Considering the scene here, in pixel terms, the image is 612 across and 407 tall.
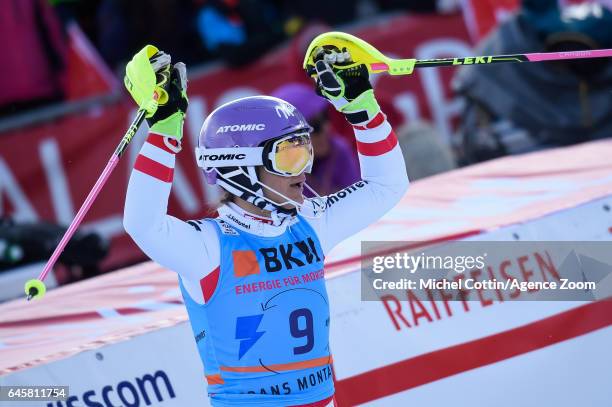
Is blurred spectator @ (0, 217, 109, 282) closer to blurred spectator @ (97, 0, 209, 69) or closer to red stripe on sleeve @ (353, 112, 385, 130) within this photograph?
blurred spectator @ (97, 0, 209, 69)

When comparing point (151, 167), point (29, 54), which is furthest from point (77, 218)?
point (29, 54)

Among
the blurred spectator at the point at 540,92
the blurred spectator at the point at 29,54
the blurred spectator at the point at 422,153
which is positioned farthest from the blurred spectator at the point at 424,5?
the blurred spectator at the point at 29,54

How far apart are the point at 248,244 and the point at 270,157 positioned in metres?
0.32

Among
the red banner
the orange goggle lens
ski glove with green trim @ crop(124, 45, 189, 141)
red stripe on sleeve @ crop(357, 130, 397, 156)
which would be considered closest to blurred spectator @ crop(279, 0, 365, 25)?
the red banner

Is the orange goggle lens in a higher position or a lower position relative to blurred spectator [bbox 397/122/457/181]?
higher

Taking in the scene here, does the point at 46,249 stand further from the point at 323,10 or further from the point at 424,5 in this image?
the point at 424,5

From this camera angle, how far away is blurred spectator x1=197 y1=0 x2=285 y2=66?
951 cm

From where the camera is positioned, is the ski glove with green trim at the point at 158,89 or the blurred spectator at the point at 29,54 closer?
the ski glove with green trim at the point at 158,89

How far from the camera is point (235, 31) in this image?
9.57 metres

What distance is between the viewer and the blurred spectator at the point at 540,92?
8703 millimetres

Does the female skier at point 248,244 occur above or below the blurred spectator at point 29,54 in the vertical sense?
below

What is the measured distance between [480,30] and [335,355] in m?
6.01

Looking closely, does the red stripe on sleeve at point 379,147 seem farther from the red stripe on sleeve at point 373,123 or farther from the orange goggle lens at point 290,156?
the orange goggle lens at point 290,156

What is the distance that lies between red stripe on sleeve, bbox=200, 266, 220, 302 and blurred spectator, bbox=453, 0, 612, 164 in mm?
4850
